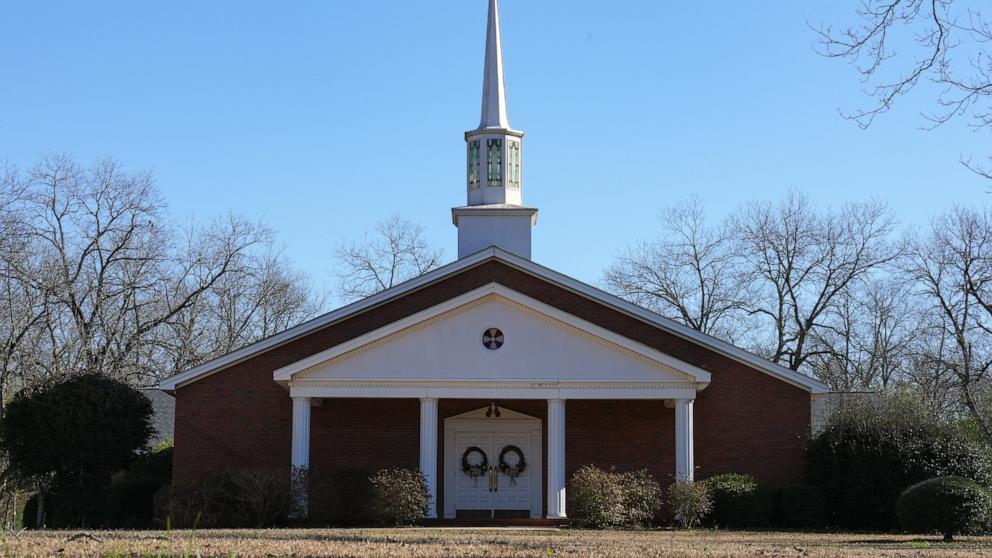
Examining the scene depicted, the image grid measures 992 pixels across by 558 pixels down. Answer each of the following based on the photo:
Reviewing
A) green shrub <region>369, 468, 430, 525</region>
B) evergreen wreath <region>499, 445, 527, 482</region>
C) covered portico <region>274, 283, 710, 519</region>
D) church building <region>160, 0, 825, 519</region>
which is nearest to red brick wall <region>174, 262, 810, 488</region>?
church building <region>160, 0, 825, 519</region>

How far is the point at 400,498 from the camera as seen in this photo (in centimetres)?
2588

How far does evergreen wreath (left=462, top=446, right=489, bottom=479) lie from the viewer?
30080 mm

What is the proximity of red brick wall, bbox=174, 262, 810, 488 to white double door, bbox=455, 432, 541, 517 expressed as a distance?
52.1 inches

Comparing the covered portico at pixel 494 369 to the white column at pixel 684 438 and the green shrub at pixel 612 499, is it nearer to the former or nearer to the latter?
the white column at pixel 684 438

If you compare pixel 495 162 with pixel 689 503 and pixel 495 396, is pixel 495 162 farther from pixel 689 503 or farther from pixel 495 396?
pixel 689 503

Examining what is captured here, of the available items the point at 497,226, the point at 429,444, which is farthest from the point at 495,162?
the point at 429,444

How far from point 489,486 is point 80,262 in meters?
20.7

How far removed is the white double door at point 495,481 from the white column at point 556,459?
10.2 feet

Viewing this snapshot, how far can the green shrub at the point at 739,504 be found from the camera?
26984 millimetres

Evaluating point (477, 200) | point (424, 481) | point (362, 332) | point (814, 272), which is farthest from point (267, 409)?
point (814, 272)

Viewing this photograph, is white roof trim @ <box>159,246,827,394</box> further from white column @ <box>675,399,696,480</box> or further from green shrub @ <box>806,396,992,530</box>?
white column @ <box>675,399,696,480</box>

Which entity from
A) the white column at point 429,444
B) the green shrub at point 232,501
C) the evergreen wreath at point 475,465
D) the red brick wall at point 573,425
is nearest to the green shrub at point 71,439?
the red brick wall at point 573,425

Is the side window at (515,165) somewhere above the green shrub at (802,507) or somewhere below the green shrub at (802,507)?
above

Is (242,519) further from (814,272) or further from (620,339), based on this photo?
(814,272)
